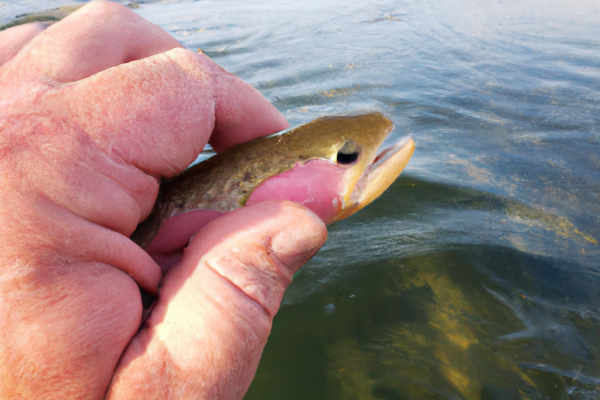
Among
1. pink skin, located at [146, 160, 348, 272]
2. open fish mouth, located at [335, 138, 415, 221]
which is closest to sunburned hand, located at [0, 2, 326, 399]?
pink skin, located at [146, 160, 348, 272]

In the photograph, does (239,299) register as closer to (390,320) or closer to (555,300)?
(390,320)

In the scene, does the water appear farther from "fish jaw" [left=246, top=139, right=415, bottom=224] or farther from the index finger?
the index finger

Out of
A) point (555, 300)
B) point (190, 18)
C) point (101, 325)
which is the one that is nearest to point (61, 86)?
point (101, 325)

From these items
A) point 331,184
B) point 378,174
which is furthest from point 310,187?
point 378,174

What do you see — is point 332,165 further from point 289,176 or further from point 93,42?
point 93,42

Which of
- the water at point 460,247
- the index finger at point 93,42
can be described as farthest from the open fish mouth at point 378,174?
the index finger at point 93,42

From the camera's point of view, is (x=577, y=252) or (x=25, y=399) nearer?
(x=25, y=399)

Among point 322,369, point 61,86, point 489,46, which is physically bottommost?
point 322,369
